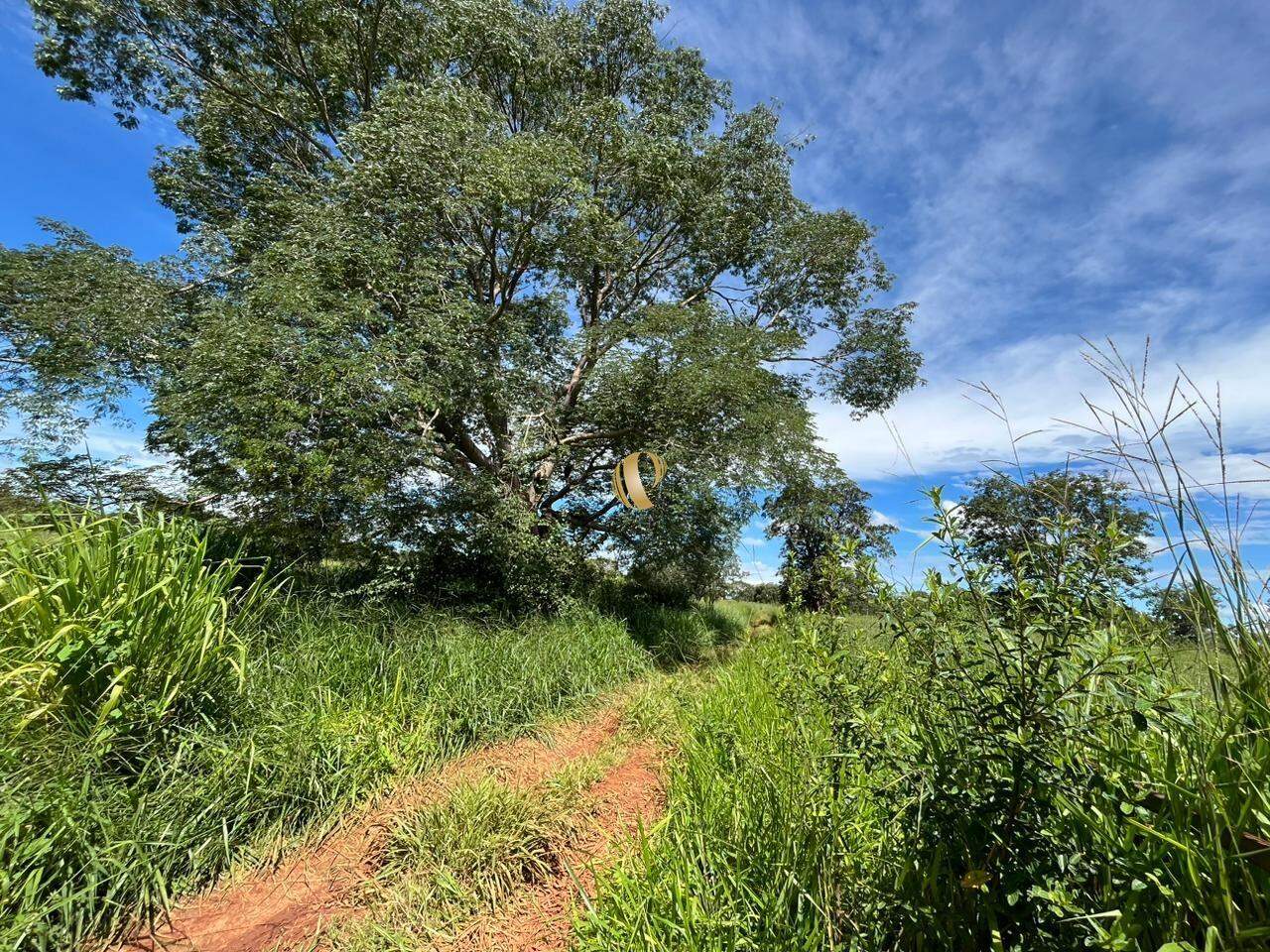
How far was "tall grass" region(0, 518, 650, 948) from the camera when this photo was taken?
198cm

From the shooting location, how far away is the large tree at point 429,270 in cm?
489

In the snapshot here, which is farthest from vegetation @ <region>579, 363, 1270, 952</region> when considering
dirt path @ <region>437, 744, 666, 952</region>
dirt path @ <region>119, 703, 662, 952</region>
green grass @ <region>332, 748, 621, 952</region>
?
green grass @ <region>332, 748, 621, 952</region>

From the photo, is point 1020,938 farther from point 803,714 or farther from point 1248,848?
point 803,714

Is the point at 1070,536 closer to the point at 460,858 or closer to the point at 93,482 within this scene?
the point at 460,858

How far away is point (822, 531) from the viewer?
7430 mm

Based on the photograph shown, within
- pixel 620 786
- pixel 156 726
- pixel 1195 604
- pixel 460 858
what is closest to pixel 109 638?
pixel 156 726

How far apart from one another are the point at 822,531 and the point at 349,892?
6862mm

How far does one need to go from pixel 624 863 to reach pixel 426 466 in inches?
211

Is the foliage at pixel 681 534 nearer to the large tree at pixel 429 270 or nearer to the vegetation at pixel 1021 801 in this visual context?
the large tree at pixel 429 270

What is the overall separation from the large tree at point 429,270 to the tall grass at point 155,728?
181 cm

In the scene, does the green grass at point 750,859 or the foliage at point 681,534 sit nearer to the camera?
the green grass at point 750,859

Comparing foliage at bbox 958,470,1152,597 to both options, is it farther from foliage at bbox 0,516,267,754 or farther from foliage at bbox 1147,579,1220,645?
foliage at bbox 0,516,267,754

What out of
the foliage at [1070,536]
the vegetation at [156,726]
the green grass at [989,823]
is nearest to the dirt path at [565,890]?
the green grass at [989,823]

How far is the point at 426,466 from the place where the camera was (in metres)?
6.25
